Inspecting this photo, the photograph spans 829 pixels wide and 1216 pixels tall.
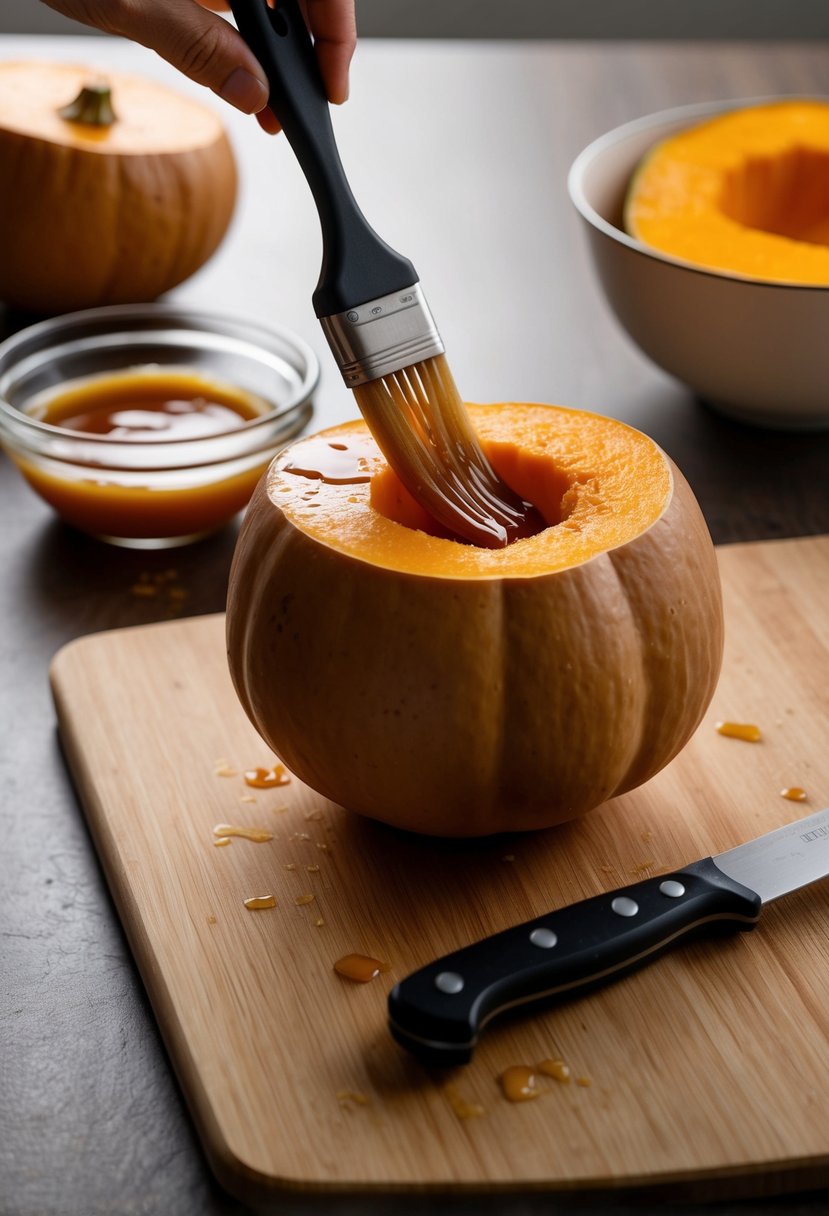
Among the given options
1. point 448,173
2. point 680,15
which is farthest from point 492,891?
point 680,15

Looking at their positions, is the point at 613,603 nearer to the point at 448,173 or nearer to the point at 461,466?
the point at 461,466

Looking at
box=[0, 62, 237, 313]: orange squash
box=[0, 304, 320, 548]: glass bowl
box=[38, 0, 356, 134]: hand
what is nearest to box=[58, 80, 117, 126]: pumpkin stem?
box=[0, 62, 237, 313]: orange squash

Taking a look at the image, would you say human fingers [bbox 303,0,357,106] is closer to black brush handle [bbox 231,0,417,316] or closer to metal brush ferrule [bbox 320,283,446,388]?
black brush handle [bbox 231,0,417,316]

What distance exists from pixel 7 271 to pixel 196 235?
23cm

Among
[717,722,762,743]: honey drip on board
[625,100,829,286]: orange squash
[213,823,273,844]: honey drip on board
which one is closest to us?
[213,823,273,844]: honey drip on board

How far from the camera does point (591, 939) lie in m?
0.84

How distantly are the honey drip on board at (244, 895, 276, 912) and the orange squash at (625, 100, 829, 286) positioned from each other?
828 millimetres

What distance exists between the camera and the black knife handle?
0.79 meters

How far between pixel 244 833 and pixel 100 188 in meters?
0.90

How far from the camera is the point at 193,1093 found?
821 millimetres

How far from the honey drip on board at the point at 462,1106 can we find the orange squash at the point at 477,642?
7.4 inches

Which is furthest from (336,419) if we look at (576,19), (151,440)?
(576,19)

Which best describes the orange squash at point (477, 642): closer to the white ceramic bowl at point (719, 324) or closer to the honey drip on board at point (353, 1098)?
the honey drip on board at point (353, 1098)

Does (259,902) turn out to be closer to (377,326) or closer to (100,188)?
(377,326)
